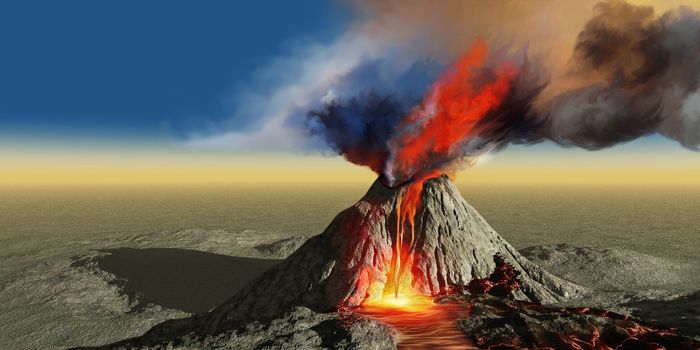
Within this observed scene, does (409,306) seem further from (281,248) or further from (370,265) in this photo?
(281,248)

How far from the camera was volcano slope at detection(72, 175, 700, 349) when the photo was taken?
1084 cm

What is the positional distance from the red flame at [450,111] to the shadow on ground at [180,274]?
1280cm

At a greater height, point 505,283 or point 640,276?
point 505,283

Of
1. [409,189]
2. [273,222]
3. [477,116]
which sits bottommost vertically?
[273,222]

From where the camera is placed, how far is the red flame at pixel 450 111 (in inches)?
434

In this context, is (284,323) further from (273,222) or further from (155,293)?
(273,222)

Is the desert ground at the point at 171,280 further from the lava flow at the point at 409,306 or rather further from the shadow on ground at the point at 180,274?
the lava flow at the point at 409,306

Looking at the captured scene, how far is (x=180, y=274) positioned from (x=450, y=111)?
749 inches

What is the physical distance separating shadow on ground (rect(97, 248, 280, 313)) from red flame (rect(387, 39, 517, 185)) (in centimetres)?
1280

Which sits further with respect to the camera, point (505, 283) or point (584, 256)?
point (584, 256)

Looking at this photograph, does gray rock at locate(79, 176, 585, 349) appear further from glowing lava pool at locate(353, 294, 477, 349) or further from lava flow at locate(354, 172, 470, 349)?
glowing lava pool at locate(353, 294, 477, 349)

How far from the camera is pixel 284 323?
7.60 meters

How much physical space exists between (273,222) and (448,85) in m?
57.8

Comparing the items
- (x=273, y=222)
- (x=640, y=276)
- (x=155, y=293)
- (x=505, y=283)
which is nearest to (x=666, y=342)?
(x=505, y=283)
